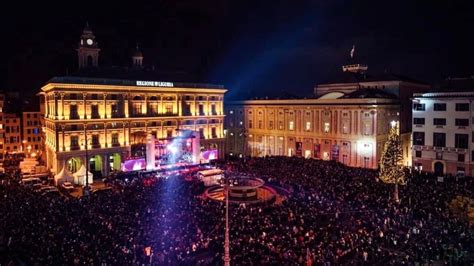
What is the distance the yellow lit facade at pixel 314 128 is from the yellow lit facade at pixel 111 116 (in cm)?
1014

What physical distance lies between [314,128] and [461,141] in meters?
22.4

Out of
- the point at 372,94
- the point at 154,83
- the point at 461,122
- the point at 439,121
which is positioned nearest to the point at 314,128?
the point at 372,94

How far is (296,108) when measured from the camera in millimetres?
62906

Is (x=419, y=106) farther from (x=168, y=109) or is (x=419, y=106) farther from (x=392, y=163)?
(x=168, y=109)

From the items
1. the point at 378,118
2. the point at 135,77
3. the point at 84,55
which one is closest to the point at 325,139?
the point at 378,118

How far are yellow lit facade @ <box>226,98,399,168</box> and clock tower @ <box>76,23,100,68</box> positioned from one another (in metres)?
28.0

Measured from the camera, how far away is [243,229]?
75.9 feet

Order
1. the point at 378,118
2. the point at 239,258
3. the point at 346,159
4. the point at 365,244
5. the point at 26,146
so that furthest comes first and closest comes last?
the point at 26,146, the point at 346,159, the point at 378,118, the point at 365,244, the point at 239,258

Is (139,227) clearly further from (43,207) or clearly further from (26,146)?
(26,146)

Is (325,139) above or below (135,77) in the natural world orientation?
below

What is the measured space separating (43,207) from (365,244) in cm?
2286

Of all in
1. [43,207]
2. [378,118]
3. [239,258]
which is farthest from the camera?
[378,118]

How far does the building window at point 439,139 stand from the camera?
45.1 metres

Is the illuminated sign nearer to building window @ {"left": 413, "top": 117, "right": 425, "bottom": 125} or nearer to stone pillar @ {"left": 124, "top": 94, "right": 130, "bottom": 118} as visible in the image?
stone pillar @ {"left": 124, "top": 94, "right": 130, "bottom": 118}
